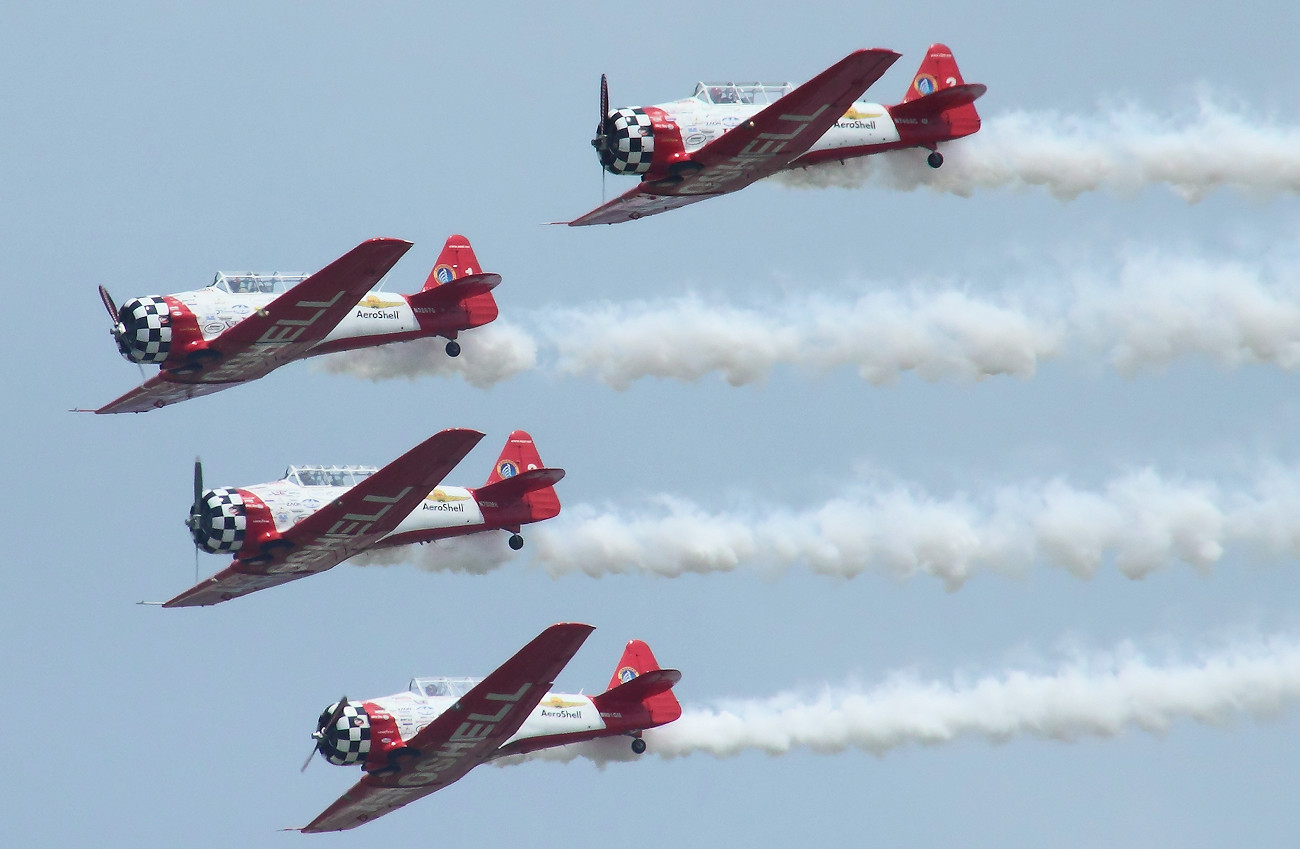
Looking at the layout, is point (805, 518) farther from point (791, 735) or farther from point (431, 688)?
point (431, 688)

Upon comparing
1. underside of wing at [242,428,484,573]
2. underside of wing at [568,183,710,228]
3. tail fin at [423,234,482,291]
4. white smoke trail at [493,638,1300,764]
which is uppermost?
underside of wing at [568,183,710,228]

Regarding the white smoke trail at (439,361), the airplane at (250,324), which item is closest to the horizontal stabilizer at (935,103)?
the white smoke trail at (439,361)

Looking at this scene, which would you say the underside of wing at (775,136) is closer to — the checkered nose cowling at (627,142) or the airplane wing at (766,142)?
the airplane wing at (766,142)

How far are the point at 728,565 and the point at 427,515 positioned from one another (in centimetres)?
574

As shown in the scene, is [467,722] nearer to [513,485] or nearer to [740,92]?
[513,485]

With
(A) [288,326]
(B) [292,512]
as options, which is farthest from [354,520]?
(A) [288,326]

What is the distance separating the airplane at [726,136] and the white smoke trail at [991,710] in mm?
9774

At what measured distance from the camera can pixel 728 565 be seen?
64.2m

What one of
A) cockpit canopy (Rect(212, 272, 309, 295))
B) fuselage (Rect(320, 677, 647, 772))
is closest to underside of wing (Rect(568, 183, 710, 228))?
cockpit canopy (Rect(212, 272, 309, 295))

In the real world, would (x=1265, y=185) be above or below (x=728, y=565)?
above

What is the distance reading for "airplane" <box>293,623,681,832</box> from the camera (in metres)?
57.3

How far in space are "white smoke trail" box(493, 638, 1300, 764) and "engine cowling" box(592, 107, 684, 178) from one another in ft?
36.2

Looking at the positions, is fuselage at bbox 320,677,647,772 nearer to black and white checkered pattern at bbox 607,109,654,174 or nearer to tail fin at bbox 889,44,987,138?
black and white checkered pattern at bbox 607,109,654,174

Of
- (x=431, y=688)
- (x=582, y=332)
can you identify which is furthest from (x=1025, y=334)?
(x=431, y=688)
